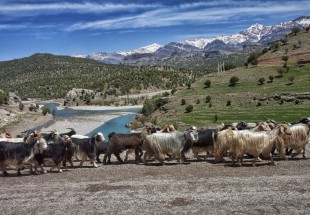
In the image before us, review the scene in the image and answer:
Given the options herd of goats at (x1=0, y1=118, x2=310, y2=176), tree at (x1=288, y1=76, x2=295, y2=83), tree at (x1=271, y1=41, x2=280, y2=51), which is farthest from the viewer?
tree at (x1=271, y1=41, x2=280, y2=51)

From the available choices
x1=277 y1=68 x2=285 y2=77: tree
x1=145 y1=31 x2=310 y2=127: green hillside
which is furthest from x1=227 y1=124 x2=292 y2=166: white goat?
A: x1=277 y1=68 x2=285 y2=77: tree

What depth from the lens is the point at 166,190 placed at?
41.1ft

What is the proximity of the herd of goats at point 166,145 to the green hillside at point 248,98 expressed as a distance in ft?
83.8

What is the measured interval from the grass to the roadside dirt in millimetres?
29094

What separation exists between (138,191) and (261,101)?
4569 centimetres

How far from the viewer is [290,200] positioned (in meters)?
11.1

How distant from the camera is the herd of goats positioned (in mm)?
15984

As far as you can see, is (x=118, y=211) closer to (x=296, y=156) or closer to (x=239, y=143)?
(x=239, y=143)

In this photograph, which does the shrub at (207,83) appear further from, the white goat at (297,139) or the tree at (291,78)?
the white goat at (297,139)

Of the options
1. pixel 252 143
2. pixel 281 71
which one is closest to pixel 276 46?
pixel 281 71

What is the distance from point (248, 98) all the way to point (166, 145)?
42563 mm

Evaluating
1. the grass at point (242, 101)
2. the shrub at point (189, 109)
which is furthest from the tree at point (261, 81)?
the shrub at point (189, 109)

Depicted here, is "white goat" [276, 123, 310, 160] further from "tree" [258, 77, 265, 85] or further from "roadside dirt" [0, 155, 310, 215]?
"tree" [258, 77, 265, 85]

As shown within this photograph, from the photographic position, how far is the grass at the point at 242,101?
4777cm
